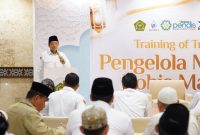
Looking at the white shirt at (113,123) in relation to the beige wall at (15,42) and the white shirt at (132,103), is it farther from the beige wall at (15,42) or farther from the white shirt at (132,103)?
the beige wall at (15,42)

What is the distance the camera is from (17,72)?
9.10m

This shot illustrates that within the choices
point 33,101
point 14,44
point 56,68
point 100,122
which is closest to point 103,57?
point 56,68

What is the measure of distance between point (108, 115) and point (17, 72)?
20.5 ft

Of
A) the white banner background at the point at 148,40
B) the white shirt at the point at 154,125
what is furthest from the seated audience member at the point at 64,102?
the white banner background at the point at 148,40

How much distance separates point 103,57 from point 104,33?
519 millimetres

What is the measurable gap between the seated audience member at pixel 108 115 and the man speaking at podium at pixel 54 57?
4.54 m

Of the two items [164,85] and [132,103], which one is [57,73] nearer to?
[164,85]

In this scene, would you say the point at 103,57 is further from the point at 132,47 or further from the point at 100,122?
the point at 100,122

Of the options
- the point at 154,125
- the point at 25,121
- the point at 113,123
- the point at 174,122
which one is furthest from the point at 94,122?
the point at 25,121

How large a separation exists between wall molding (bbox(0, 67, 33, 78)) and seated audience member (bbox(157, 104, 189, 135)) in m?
7.19

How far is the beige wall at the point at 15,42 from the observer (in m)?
9.08

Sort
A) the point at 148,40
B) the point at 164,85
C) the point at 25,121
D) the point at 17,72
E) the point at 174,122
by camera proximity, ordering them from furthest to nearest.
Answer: the point at 17,72
the point at 148,40
the point at 164,85
the point at 25,121
the point at 174,122

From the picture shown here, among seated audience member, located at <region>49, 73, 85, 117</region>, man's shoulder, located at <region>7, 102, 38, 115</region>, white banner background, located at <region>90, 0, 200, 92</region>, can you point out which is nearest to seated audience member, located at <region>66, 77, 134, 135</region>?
man's shoulder, located at <region>7, 102, 38, 115</region>

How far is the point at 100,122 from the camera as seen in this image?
7.36 feet
